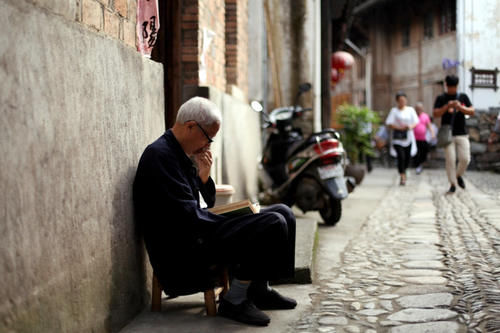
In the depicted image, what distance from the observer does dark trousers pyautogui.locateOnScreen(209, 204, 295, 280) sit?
3221 mm

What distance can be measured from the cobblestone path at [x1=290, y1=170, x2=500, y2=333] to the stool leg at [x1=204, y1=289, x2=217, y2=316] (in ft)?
1.54

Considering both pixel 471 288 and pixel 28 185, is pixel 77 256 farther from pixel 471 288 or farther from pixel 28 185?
pixel 471 288

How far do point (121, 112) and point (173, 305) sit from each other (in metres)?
1.22

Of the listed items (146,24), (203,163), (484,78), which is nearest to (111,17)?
(146,24)

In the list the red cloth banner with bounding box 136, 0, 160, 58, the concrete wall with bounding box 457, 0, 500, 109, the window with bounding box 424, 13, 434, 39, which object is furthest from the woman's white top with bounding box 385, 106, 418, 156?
the window with bounding box 424, 13, 434, 39

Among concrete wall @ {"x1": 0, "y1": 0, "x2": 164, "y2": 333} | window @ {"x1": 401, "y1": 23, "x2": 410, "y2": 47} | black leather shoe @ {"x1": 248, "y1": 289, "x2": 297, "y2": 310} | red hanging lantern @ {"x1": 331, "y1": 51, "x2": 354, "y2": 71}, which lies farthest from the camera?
window @ {"x1": 401, "y1": 23, "x2": 410, "y2": 47}

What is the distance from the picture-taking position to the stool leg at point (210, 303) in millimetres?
3396

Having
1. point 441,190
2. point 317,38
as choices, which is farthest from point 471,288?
point 317,38

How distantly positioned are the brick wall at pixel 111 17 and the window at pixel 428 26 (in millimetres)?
21692

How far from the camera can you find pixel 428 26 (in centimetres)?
2395

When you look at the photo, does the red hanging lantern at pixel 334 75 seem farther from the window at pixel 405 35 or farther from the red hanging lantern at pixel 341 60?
the window at pixel 405 35

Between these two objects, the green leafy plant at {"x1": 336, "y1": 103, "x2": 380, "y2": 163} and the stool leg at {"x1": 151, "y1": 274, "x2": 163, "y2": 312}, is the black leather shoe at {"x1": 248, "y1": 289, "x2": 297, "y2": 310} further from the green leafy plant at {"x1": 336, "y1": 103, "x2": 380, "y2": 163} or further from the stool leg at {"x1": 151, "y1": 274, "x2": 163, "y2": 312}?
the green leafy plant at {"x1": 336, "y1": 103, "x2": 380, "y2": 163}

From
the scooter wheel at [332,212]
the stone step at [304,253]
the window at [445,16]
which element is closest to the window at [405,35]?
the window at [445,16]

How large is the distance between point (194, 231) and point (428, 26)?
22703mm
